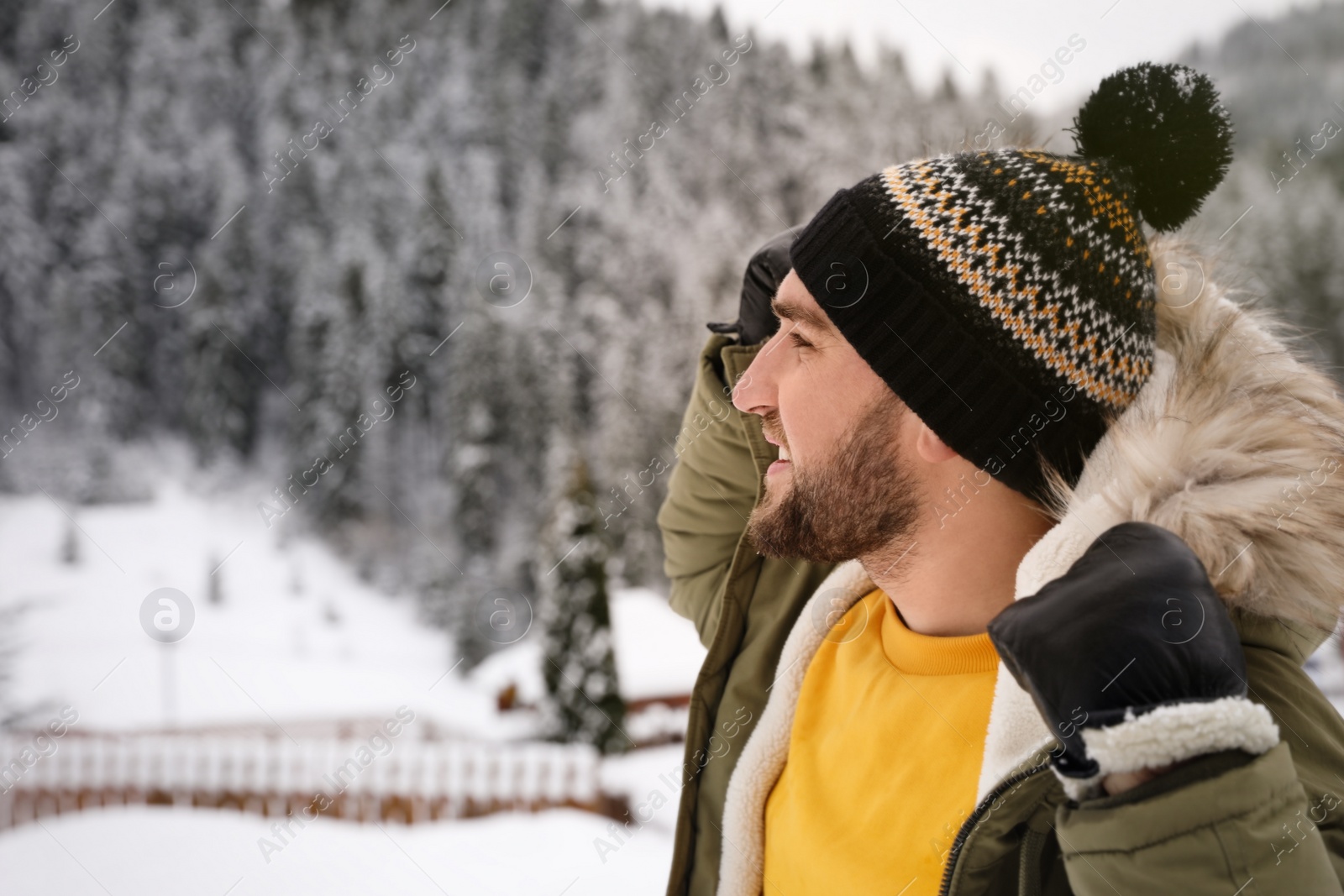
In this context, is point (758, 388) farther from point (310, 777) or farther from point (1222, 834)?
point (310, 777)

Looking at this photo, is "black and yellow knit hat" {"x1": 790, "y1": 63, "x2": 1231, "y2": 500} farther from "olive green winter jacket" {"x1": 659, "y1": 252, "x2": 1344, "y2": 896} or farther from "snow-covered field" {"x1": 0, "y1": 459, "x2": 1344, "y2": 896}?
"snow-covered field" {"x1": 0, "y1": 459, "x2": 1344, "y2": 896}

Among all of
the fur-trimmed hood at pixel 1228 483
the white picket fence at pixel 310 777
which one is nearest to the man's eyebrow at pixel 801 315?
the fur-trimmed hood at pixel 1228 483

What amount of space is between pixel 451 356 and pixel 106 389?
8893 millimetres

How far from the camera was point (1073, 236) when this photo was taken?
3.67ft

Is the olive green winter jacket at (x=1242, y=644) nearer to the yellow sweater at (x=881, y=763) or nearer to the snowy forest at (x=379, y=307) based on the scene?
the yellow sweater at (x=881, y=763)

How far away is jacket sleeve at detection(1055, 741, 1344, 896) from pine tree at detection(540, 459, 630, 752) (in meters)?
6.88

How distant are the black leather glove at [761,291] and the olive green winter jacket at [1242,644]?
6cm

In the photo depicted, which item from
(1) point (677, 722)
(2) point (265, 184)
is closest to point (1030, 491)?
(1) point (677, 722)

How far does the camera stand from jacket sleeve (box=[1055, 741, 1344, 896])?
1.93 feet

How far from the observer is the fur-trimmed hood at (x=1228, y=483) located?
2.65 feet

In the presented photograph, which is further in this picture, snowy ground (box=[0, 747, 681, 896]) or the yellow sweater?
snowy ground (box=[0, 747, 681, 896])

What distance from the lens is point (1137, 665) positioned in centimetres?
65

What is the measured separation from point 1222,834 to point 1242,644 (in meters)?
0.34

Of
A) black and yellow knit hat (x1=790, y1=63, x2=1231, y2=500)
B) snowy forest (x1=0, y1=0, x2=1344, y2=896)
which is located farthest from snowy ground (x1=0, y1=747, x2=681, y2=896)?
snowy forest (x1=0, y1=0, x2=1344, y2=896)
